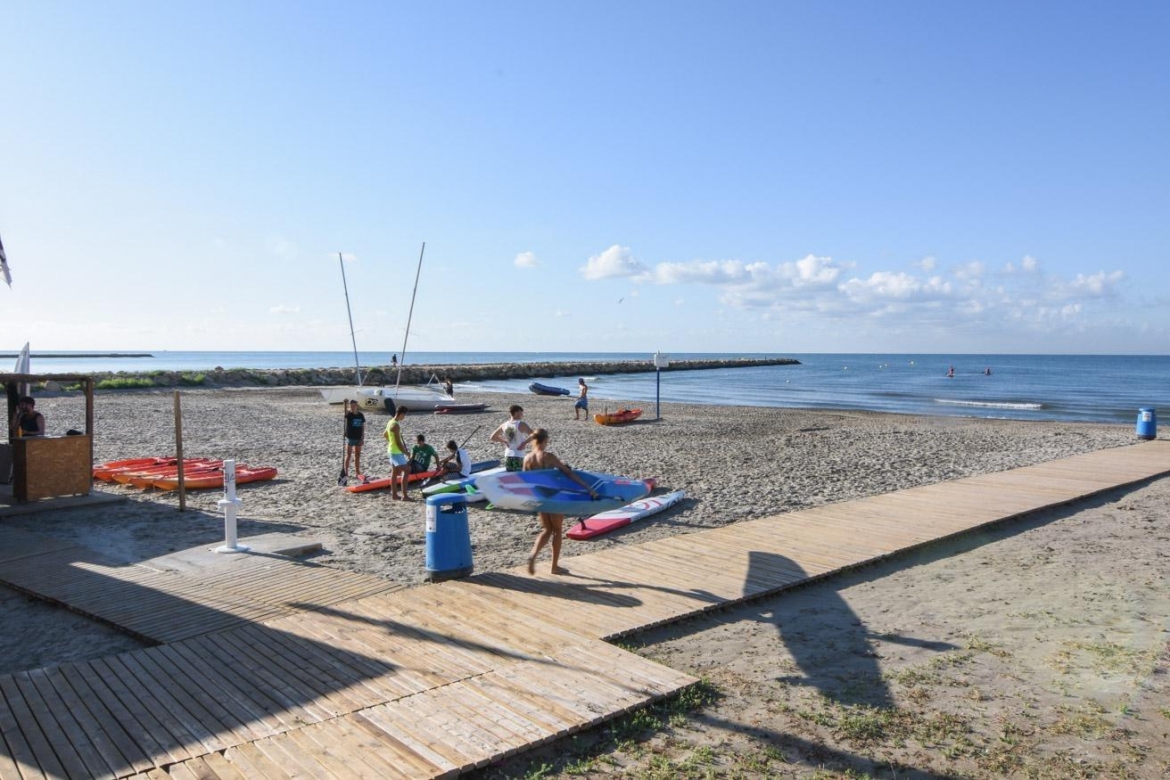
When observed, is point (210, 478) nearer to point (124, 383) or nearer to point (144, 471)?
point (144, 471)

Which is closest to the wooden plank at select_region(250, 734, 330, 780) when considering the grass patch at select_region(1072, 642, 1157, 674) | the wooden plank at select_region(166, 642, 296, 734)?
the wooden plank at select_region(166, 642, 296, 734)

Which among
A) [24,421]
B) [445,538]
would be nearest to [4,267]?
[24,421]

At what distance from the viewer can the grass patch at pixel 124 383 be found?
45219 mm

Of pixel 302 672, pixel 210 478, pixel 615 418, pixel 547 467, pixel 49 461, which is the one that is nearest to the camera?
pixel 302 672

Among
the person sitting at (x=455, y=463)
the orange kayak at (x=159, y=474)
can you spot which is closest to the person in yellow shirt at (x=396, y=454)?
the person sitting at (x=455, y=463)

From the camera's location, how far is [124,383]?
46.6m

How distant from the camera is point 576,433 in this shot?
24906mm

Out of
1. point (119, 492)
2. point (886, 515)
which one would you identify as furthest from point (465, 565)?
point (119, 492)

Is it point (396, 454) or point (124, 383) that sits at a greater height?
point (124, 383)

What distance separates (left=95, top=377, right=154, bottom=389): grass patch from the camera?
45.2m

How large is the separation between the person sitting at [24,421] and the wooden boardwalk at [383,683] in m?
7.87

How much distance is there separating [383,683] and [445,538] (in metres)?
2.50

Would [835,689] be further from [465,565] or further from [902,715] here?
[465,565]

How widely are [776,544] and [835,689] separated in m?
3.80
